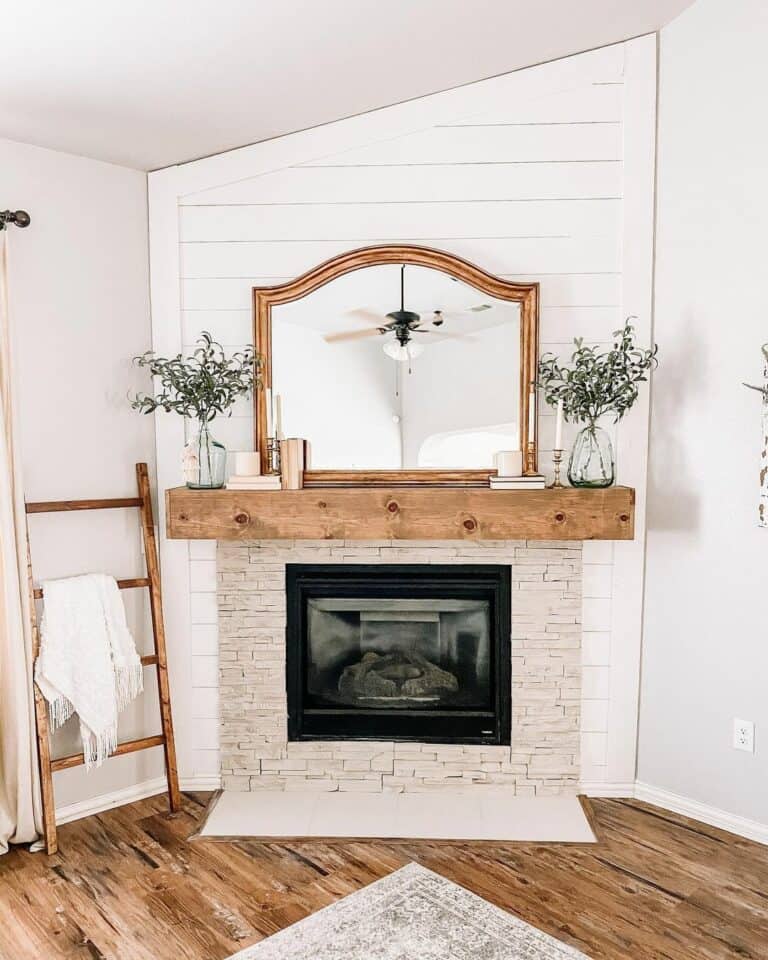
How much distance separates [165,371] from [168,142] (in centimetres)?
81

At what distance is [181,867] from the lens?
258 cm

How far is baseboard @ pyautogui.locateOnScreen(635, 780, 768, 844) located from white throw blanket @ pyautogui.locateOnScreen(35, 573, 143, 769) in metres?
1.97

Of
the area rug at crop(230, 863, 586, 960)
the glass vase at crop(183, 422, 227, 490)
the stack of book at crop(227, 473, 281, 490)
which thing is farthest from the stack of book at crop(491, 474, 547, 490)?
the area rug at crop(230, 863, 586, 960)

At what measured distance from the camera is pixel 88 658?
2.83m

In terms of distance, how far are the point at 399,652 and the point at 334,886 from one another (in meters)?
0.93

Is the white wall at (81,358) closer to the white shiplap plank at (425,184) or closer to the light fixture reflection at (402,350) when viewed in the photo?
the white shiplap plank at (425,184)

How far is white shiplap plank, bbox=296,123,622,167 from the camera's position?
2.86 metres

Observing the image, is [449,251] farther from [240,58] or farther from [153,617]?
[153,617]

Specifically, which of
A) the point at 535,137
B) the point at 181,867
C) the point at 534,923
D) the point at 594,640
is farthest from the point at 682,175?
the point at 181,867

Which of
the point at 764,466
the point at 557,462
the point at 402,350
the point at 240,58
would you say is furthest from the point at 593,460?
the point at 240,58

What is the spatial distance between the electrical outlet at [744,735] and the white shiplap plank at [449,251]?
64.6 inches

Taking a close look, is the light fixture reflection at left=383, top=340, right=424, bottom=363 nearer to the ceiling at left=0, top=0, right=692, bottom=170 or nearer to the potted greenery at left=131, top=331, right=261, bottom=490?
the potted greenery at left=131, top=331, right=261, bottom=490

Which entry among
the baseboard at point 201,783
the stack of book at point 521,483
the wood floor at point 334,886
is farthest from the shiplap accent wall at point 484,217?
the baseboard at point 201,783

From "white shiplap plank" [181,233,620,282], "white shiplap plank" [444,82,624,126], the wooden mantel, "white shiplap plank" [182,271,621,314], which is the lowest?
the wooden mantel
